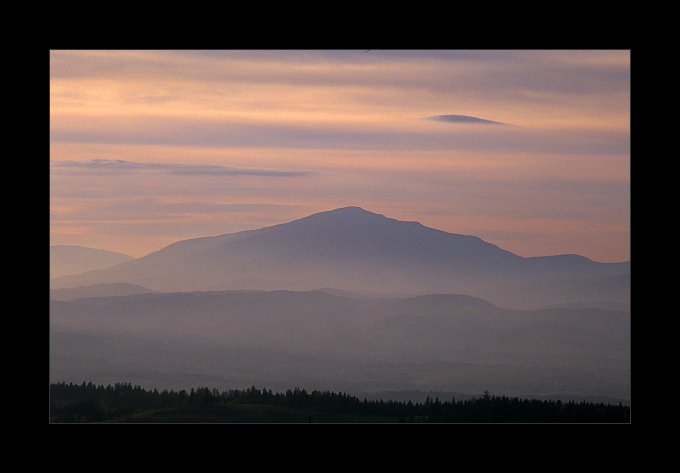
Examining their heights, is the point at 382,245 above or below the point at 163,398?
above

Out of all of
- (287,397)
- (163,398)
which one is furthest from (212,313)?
(287,397)

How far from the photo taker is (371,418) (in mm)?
16688

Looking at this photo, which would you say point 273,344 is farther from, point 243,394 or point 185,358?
point 243,394

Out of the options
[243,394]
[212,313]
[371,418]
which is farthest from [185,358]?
[371,418]

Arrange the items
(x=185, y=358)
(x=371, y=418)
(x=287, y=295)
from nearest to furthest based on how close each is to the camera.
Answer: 1. (x=371, y=418)
2. (x=185, y=358)
3. (x=287, y=295)

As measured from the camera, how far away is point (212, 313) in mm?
30609

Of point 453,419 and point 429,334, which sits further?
point 429,334


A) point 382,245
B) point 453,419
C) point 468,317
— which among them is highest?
point 382,245
